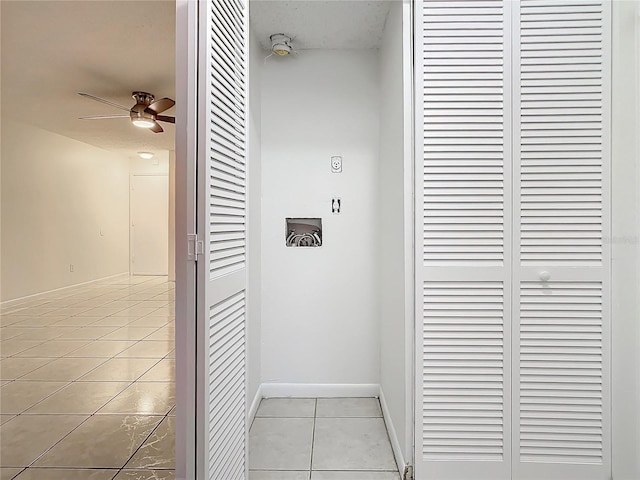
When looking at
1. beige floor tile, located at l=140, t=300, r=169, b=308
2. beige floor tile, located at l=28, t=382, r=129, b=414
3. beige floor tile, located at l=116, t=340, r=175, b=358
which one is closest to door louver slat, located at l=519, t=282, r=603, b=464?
beige floor tile, located at l=28, t=382, r=129, b=414

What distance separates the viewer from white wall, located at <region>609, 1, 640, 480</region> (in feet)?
5.77

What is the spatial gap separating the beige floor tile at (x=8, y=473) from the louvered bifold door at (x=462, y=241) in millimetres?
1854

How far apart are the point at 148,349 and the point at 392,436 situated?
2.60 m

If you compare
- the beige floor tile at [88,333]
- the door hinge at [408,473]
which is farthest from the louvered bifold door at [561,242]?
the beige floor tile at [88,333]

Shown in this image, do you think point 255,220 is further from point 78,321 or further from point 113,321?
point 78,321

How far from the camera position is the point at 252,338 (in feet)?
9.03

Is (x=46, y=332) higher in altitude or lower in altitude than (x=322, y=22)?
lower

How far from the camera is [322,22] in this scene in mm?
2686

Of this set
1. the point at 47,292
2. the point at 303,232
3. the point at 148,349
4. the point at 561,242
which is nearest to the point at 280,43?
the point at 303,232

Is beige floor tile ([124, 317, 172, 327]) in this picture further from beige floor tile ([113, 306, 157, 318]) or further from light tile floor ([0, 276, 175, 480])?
beige floor tile ([113, 306, 157, 318])

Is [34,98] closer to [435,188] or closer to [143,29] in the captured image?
[143,29]

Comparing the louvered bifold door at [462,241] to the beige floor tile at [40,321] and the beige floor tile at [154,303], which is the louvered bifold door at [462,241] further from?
the beige floor tile at [154,303]

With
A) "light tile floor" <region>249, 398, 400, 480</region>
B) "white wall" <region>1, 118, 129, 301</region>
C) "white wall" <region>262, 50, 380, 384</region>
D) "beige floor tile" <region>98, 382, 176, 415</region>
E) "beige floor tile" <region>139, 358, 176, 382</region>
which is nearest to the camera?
"light tile floor" <region>249, 398, 400, 480</region>

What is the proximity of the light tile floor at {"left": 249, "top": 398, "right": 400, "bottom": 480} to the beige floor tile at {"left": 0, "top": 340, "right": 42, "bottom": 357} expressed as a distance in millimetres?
2580
